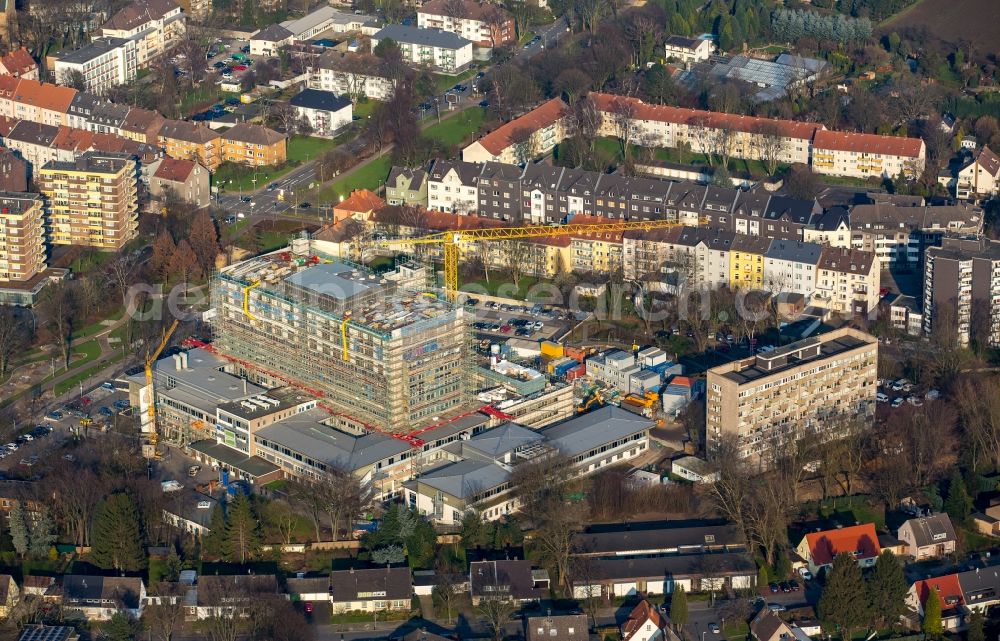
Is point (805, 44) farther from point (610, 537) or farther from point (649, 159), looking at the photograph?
point (610, 537)

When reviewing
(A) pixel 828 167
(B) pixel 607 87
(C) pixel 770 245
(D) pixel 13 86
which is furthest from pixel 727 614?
(D) pixel 13 86

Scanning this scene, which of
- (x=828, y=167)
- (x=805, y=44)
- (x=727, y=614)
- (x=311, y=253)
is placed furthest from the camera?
(x=805, y=44)

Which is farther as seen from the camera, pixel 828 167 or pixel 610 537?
pixel 828 167

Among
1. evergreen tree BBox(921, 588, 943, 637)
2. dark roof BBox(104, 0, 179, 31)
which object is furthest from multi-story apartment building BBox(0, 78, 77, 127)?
evergreen tree BBox(921, 588, 943, 637)

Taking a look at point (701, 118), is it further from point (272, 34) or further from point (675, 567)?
point (675, 567)

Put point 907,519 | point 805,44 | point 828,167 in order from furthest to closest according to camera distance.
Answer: point 805,44, point 828,167, point 907,519

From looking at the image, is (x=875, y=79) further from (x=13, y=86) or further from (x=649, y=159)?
(x=13, y=86)
